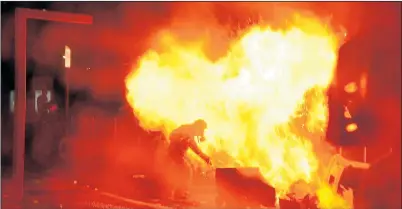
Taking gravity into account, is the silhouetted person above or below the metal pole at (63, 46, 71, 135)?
below

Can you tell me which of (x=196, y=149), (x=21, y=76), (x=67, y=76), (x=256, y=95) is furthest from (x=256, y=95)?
(x=21, y=76)

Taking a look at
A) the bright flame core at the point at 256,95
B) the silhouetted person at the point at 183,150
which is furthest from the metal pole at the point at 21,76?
the silhouetted person at the point at 183,150

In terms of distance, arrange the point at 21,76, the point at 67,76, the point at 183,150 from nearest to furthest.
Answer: the point at 21,76 < the point at 67,76 < the point at 183,150

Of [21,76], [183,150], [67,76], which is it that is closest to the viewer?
[21,76]

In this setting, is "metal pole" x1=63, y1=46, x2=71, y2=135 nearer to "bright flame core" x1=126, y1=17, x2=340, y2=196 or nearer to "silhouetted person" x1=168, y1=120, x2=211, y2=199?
"bright flame core" x1=126, y1=17, x2=340, y2=196

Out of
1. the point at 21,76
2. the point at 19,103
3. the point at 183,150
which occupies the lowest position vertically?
the point at 183,150

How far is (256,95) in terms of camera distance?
322 centimetres

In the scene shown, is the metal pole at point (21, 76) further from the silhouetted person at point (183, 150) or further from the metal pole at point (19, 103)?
the silhouetted person at point (183, 150)

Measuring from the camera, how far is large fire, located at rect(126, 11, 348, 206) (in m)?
3.15

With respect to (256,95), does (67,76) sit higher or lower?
higher

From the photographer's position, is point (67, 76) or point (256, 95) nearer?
point (67, 76)

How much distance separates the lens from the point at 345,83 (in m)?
3.15

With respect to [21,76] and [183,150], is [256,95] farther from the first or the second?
[21,76]

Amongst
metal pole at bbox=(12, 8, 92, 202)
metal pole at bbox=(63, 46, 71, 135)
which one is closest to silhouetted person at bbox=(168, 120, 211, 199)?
metal pole at bbox=(63, 46, 71, 135)
